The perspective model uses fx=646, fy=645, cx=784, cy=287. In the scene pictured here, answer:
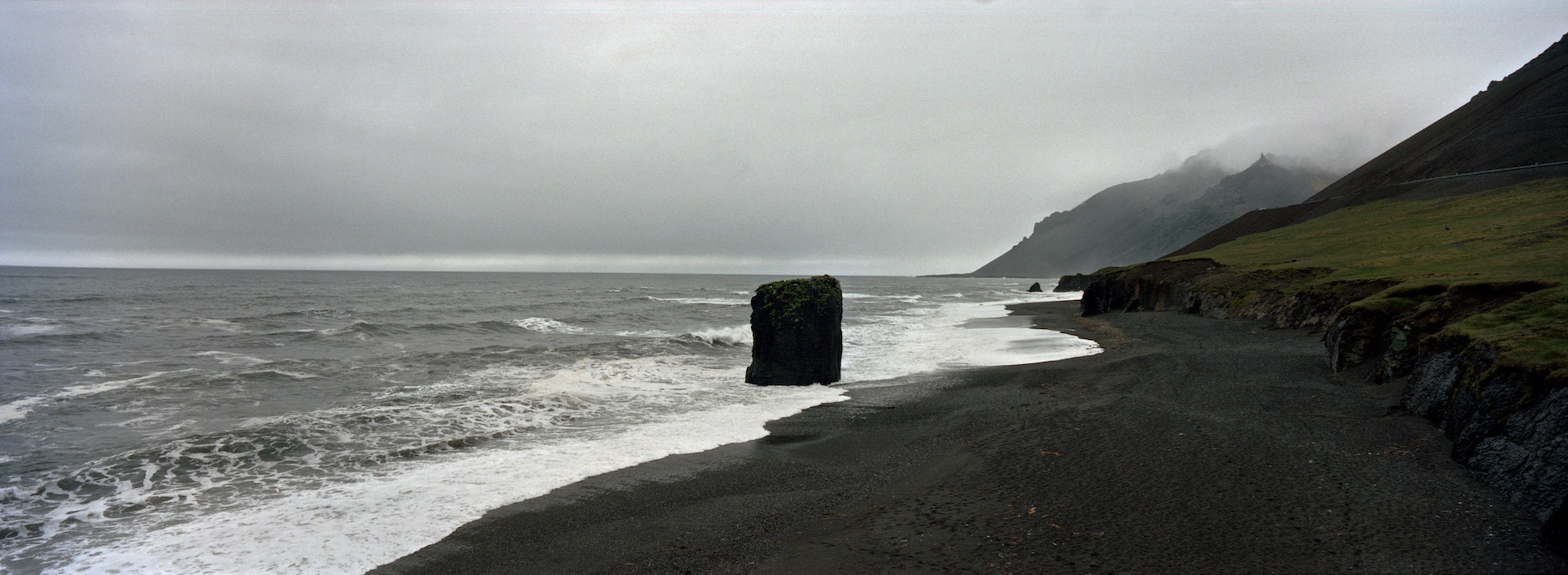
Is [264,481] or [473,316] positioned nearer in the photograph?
[264,481]

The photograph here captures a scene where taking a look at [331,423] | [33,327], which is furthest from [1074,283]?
[33,327]

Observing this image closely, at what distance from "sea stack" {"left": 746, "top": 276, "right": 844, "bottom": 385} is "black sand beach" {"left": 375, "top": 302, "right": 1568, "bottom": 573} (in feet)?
19.0

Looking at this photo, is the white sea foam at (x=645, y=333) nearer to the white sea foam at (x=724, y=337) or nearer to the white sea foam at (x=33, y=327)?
the white sea foam at (x=724, y=337)

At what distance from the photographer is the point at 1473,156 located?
65.2 meters

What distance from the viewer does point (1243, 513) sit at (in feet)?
24.4

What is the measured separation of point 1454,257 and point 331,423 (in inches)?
1646

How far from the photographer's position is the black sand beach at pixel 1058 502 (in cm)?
659

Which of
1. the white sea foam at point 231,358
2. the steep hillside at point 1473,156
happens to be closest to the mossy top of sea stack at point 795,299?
the white sea foam at point 231,358

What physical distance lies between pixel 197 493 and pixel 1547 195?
6951 centimetres

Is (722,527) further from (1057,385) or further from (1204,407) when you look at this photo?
(1057,385)

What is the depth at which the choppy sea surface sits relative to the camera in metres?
8.67

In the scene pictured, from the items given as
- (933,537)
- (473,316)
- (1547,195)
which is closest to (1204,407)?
(933,537)

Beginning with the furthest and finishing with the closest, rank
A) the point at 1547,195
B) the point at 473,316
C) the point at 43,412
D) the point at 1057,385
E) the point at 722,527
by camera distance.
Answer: the point at 473,316
the point at 1547,195
the point at 1057,385
the point at 43,412
the point at 722,527

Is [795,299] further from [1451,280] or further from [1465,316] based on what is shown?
[1451,280]
